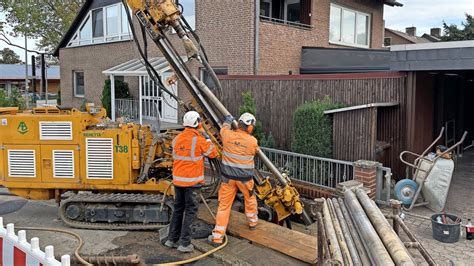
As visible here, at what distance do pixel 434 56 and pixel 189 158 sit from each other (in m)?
5.75

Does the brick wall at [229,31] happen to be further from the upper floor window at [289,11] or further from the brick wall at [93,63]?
the brick wall at [93,63]

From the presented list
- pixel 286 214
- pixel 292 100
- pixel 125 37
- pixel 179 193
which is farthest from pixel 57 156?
pixel 125 37

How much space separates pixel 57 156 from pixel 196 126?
294cm

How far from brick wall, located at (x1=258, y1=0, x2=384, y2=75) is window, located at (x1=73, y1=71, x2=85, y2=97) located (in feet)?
44.2

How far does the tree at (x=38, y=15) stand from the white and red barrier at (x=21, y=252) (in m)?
34.0

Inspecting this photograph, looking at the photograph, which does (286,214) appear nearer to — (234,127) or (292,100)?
(234,127)

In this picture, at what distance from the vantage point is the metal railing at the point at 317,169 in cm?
914

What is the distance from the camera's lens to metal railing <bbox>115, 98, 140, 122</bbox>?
62.3 feet

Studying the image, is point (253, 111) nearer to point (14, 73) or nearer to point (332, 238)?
point (332, 238)

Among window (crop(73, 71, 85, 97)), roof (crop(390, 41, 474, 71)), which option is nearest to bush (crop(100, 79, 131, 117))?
window (crop(73, 71, 85, 97))

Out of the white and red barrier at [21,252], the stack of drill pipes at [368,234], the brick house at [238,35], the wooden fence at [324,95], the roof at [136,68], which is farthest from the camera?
the roof at [136,68]

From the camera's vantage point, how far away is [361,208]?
15.4 ft

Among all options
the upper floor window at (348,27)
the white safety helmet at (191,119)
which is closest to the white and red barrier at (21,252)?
the white safety helmet at (191,119)

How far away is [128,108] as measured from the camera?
63.1ft
